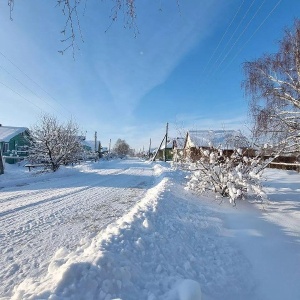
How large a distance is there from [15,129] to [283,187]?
36.9 m

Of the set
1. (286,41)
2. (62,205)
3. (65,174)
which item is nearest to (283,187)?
(286,41)

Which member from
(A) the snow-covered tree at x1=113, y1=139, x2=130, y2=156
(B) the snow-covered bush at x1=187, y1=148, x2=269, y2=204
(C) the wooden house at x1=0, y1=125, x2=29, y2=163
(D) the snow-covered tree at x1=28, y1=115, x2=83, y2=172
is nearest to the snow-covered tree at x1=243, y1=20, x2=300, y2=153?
(B) the snow-covered bush at x1=187, y1=148, x2=269, y2=204

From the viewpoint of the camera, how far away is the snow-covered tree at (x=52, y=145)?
21000mm

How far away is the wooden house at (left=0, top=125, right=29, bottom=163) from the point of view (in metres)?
33.7

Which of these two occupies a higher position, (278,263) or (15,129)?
(15,129)

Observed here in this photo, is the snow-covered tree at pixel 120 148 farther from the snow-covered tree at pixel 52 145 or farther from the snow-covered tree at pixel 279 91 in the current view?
the snow-covered tree at pixel 279 91

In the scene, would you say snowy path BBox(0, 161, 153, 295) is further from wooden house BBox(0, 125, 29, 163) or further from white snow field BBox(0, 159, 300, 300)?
wooden house BBox(0, 125, 29, 163)

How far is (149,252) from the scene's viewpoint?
3680 millimetres

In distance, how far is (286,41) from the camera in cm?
1134

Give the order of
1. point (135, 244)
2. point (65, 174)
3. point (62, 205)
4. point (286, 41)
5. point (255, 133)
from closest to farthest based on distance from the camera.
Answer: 1. point (135, 244)
2. point (62, 205)
3. point (255, 133)
4. point (286, 41)
5. point (65, 174)

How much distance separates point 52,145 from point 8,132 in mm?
18922

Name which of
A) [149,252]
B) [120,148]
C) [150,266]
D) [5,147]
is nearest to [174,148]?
[149,252]

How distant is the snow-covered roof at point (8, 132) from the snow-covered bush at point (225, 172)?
3147cm

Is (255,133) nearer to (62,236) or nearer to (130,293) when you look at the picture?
(62,236)
